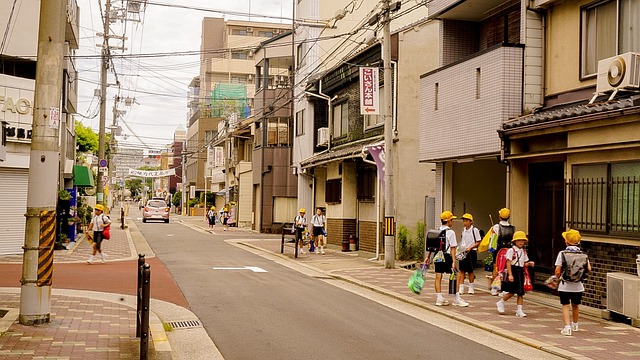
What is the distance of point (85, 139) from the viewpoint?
209 feet

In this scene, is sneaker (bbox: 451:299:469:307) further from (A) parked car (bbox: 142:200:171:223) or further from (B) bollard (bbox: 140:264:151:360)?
(A) parked car (bbox: 142:200:171:223)

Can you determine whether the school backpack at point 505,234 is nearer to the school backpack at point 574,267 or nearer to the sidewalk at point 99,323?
the school backpack at point 574,267

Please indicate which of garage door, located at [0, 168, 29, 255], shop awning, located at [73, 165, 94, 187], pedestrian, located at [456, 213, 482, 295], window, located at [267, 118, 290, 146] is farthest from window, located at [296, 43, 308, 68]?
pedestrian, located at [456, 213, 482, 295]

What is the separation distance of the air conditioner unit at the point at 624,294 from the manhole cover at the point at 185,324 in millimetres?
6914

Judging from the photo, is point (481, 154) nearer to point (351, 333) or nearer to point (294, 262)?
point (351, 333)

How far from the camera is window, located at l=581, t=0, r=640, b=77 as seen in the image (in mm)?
13016

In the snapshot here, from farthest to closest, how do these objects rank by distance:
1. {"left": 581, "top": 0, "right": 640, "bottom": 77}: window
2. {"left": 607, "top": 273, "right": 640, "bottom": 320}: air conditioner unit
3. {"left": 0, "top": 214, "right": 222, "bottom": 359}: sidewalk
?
{"left": 581, "top": 0, "right": 640, "bottom": 77}: window
{"left": 607, "top": 273, "right": 640, "bottom": 320}: air conditioner unit
{"left": 0, "top": 214, "right": 222, "bottom": 359}: sidewalk

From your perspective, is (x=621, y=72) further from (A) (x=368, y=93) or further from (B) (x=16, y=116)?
(B) (x=16, y=116)

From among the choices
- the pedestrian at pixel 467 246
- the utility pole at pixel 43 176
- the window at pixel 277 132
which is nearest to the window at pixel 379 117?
the pedestrian at pixel 467 246

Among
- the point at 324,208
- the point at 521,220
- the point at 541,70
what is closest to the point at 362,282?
the point at 521,220

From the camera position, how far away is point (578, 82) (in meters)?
14.3

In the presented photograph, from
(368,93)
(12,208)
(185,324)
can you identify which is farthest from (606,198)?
(12,208)

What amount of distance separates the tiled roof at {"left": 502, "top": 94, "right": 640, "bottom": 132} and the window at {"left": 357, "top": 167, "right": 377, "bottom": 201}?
10256 mm

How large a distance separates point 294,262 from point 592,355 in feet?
49.7
